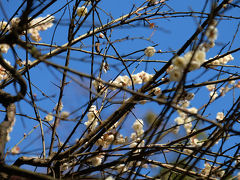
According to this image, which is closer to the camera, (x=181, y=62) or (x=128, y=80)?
(x=181, y=62)

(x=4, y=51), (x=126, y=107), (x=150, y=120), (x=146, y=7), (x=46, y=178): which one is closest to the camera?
(x=46, y=178)

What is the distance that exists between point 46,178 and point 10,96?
26.7 inches

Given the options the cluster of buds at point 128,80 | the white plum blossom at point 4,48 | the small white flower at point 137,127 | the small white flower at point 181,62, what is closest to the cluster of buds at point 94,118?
the cluster of buds at point 128,80

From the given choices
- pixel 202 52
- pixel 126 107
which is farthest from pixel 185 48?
pixel 126 107

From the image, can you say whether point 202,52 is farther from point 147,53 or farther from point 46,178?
point 147,53

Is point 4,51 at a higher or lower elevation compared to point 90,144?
higher

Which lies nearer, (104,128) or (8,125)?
(8,125)

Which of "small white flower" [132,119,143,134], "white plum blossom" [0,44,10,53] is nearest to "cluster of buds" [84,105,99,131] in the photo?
"small white flower" [132,119,143,134]

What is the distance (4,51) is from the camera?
2840mm

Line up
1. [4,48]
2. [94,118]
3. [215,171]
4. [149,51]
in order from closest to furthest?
[215,171], [94,118], [149,51], [4,48]

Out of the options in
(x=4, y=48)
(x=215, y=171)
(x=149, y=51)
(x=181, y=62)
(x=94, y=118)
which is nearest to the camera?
(x=181, y=62)

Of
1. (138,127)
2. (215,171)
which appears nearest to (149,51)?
(138,127)

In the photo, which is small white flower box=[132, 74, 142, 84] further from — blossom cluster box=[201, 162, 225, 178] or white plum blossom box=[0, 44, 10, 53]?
white plum blossom box=[0, 44, 10, 53]

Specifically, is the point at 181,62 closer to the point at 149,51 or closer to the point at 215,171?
the point at 215,171
